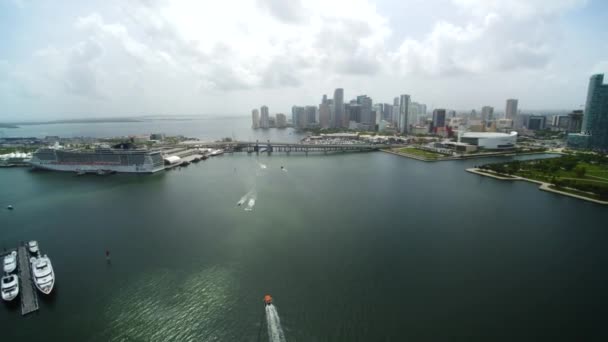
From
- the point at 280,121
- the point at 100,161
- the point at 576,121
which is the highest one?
the point at 280,121

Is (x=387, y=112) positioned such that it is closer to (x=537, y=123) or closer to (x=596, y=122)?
(x=537, y=123)

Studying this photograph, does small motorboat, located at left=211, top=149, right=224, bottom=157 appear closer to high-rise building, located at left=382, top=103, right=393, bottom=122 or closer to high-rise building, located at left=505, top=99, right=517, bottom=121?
high-rise building, located at left=382, top=103, right=393, bottom=122

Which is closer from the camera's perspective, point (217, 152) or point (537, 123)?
point (217, 152)

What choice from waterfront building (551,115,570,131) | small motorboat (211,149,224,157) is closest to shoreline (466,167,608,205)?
small motorboat (211,149,224,157)

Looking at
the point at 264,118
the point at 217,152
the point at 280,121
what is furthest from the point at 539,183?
the point at 264,118

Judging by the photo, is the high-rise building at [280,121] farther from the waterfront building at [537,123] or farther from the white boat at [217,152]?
the waterfront building at [537,123]

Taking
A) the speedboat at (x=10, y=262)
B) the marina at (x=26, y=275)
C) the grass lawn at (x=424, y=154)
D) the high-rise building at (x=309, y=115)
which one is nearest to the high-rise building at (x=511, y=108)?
the high-rise building at (x=309, y=115)
